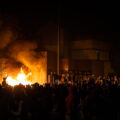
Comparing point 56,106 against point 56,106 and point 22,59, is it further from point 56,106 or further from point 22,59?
point 22,59

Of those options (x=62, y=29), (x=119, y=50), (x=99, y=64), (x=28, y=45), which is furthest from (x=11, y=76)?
(x=119, y=50)

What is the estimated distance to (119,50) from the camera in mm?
27344

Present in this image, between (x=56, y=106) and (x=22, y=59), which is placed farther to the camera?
(x=22, y=59)

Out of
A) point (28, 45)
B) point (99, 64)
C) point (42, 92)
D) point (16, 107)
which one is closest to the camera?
point (16, 107)

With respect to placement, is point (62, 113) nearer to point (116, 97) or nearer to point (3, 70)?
point (116, 97)

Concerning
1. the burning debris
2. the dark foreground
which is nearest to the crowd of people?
the dark foreground

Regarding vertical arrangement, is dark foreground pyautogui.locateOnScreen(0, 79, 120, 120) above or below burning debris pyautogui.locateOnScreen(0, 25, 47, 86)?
below

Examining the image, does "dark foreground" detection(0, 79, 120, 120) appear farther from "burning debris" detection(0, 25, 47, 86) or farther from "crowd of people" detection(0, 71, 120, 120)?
"burning debris" detection(0, 25, 47, 86)

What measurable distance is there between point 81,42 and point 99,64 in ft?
10.6

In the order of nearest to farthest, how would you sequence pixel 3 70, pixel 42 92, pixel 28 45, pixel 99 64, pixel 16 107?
1. pixel 16 107
2. pixel 42 92
3. pixel 3 70
4. pixel 28 45
5. pixel 99 64

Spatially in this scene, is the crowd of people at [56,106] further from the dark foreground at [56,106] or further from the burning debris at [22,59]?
the burning debris at [22,59]

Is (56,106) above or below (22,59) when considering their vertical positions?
below

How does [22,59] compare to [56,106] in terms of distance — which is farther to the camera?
[22,59]

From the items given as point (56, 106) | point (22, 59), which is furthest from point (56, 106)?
point (22, 59)
